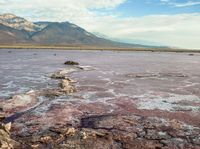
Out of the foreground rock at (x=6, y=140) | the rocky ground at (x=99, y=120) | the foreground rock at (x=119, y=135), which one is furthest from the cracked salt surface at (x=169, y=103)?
the foreground rock at (x=6, y=140)

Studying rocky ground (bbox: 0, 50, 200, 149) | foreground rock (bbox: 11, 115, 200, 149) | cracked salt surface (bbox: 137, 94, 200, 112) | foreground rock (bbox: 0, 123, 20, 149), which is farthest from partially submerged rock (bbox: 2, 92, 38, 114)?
cracked salt surface (bbox: 137, 94, 200, 112)

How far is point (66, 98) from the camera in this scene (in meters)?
33.2

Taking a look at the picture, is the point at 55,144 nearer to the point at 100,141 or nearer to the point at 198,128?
the point at 100,141

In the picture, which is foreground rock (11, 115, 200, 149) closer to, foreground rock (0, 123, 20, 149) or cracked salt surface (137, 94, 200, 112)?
foreground rock (0, 123, 20, 149)

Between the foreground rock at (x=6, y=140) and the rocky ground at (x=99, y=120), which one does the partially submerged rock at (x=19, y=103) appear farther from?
the foreground rock at (x=6, y=140)

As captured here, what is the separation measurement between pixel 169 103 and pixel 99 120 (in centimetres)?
1072

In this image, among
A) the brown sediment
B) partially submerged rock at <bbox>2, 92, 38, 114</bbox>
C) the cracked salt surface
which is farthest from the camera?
the cracked salt surface

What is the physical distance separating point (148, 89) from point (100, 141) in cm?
2305

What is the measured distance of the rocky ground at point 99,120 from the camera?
19.2m

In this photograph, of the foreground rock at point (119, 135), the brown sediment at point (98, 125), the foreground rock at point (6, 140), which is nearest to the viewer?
the foreground rock at point (6, 140)

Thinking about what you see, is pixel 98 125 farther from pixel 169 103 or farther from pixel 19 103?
pixel 169 103

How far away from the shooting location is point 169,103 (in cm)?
3175

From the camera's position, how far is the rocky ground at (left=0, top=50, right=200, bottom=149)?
19.2 m

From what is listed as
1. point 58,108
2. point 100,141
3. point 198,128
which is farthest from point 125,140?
point 58,108
